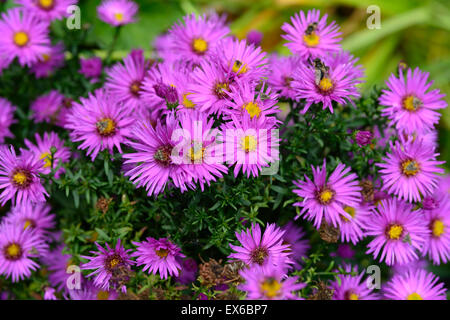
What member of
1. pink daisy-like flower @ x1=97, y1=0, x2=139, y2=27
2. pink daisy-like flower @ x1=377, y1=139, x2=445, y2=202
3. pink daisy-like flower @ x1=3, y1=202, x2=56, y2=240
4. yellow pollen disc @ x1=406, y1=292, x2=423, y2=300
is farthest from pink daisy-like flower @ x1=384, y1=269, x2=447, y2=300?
pink daisy-like flower @ x1=97, y1=0, x2=139, y2=27

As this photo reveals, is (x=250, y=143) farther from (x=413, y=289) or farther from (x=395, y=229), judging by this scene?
(x=413, y=289)

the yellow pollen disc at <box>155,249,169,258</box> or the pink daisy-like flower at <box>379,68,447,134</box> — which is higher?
the pink daisy-like flower at <box>379,68,447,134</box>

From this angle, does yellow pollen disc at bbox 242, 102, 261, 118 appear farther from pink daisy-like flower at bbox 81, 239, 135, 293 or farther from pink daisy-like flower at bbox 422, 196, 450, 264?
pink daisy-like flower at bbox 422, 196, 450, 264

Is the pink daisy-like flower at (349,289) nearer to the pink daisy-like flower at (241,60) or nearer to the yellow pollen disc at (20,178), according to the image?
the pink daisy-like flower at (241,60)

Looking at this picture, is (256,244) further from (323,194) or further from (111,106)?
(111,106)

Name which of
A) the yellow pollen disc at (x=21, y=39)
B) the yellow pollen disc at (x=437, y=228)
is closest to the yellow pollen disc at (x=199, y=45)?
the yellow pollen disc at (x=21, y=39)
